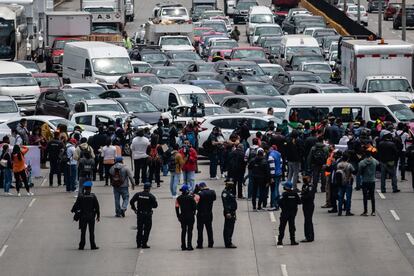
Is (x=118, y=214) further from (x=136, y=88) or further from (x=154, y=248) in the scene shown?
(x=136, y=88)

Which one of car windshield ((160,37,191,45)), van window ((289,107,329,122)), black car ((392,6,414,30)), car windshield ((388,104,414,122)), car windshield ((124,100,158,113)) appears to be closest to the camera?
van window ((289,107,329,122))

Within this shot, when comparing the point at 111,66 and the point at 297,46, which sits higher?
the point at 297,46

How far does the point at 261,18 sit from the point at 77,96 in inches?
1515

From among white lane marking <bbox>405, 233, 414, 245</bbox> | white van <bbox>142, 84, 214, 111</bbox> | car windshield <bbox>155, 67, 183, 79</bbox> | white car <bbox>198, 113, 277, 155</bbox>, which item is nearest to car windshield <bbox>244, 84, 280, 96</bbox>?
white van <bbox>142, 84, 214, 111</bbox>

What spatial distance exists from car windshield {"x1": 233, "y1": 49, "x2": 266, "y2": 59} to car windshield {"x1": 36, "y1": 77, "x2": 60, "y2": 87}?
11526mm

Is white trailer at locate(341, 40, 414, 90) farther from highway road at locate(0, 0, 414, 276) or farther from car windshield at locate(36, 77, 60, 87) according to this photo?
highway road at locate(0, 0, 414, 276)

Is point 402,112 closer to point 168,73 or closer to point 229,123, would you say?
point 229,123

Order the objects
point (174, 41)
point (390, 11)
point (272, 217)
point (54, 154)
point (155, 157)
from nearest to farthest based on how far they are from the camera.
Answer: point (272, 217) < point (155, 157) < point (54, 154) < point (174, 41) < point (390, 11)

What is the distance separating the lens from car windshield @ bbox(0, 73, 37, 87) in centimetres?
5594

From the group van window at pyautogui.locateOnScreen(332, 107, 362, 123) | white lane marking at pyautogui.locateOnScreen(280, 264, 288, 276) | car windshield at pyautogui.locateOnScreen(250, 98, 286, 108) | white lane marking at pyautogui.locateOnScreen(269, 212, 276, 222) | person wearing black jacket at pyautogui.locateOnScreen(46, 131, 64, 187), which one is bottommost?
white lane marking at pyautogui.locateOnScreen(269, 212, 276, 222)

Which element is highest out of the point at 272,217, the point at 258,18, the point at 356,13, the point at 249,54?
the point at 258,18

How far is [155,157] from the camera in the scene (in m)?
37.4

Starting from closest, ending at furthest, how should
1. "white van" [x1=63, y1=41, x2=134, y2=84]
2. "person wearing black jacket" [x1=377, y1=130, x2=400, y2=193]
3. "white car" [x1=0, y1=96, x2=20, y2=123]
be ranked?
"person wearing black jacket" [x1=377, y1=130, x2=400, y2=193] < "white car" [x1=0, y1=96, x2=20, y2=123] < "white van" [x1=63, y1=41, x2=134, y2=84]

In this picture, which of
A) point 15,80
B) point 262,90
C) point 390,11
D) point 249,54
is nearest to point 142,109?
point 262,90
